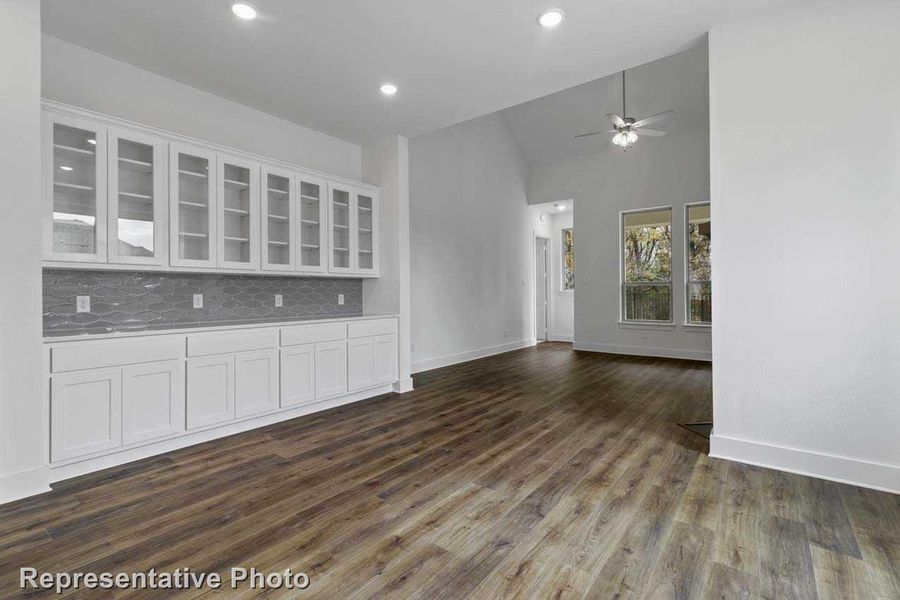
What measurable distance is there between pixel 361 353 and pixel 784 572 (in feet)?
11.9

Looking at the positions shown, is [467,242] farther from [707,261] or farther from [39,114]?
[39,114]

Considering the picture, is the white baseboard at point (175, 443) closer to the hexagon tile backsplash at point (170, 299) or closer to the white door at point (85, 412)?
the white door at point (85, 412)

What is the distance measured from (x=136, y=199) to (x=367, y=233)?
227 centimetres

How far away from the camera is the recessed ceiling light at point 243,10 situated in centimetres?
265

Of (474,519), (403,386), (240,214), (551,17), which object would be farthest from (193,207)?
(474,519)

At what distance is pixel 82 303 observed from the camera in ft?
9.93

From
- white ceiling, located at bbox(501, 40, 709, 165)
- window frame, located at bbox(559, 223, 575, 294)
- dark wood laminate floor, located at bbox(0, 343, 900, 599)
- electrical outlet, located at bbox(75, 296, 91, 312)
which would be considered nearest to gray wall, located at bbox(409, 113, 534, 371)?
white ceiling, located at bbox(501, 40, 709, 165)

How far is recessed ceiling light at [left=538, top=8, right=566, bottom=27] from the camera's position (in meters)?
2.72

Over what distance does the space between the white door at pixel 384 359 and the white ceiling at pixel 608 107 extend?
17.6 feet

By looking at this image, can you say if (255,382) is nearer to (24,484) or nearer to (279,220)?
(24,484)

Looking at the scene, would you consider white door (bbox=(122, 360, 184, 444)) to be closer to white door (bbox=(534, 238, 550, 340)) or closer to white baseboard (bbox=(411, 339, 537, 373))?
white baseboard (bbox=(411, 339, 537, 373))

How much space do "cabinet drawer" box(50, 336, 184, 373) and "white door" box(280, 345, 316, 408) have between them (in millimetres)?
879

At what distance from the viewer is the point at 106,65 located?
10.7 ft

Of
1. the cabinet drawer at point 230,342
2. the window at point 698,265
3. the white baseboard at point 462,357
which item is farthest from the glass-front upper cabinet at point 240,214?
the window at point 698,265
